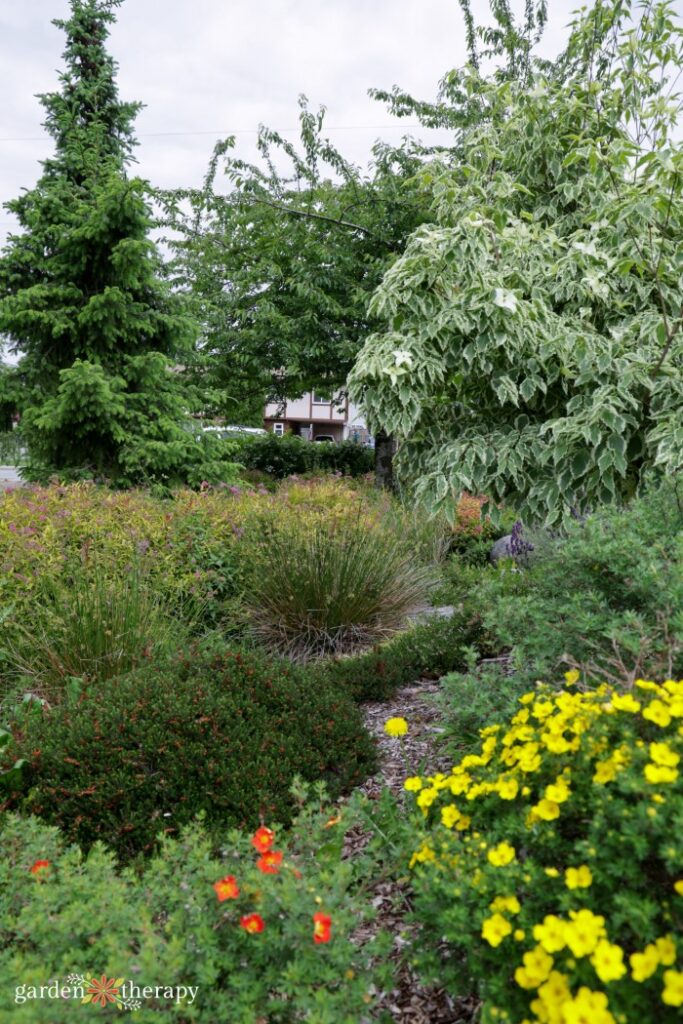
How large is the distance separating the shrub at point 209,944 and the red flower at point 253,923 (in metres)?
0.02

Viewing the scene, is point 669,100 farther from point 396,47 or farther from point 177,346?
point 177,346

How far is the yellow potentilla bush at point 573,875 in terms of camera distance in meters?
1.16

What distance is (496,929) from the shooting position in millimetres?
1260

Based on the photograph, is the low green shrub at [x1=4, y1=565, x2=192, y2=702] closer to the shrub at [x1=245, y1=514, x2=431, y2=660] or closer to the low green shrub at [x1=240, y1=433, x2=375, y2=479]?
the shrub at [x1=245, y1=514, x2=431, y2=660]

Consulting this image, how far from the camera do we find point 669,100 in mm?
3689

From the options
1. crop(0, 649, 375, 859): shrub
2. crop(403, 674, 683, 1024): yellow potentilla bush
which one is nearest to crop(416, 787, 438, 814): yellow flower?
crop(403, 674, 683, 1024): yellow potentilla bush

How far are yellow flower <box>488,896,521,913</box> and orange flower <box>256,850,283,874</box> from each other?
0.44 meters

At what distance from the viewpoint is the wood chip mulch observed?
168 cm

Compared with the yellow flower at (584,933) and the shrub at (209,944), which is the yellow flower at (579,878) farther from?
the shrub at (209,944)

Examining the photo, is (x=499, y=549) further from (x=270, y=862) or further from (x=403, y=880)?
(x=270, y=862)

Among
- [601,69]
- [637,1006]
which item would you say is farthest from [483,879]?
[601,69]

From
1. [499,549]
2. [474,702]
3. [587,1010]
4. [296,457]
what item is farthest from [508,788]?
[296,457]

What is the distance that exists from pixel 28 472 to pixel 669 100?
7.16m

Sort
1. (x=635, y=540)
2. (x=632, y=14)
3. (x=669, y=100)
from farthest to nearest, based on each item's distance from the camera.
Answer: (x=632, y=14)
(x=669, y=100)
(x=635, y=540)
